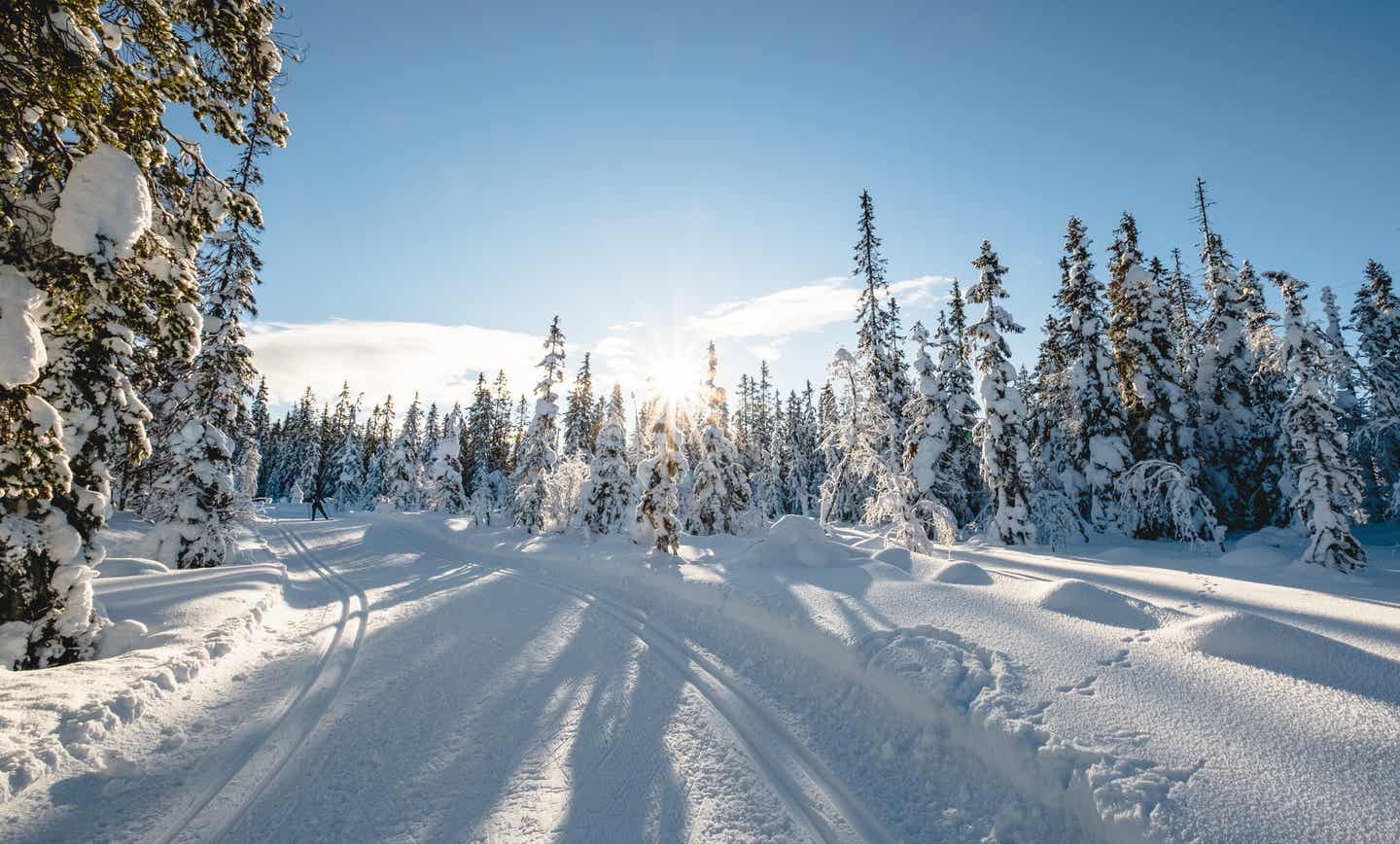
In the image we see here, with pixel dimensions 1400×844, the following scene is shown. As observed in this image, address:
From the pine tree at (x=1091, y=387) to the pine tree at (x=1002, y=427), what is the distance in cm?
441

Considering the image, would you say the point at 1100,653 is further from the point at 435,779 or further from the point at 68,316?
the point at 68,316

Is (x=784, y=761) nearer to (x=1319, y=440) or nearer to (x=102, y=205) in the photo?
(x=102, y=205)

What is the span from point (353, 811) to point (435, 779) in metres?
0.62

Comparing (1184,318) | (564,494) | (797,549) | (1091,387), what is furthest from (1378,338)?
(564,494)

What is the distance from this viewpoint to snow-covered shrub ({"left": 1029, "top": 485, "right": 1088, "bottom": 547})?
23844mm

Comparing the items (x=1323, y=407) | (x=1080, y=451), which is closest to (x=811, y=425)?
(x=1080, y=451)

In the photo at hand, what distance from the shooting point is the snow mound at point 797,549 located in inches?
526

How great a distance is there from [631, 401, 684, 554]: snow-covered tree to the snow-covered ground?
7.29 m

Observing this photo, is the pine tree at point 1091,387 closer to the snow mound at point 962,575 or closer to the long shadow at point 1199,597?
the long shadow at point 1199,597

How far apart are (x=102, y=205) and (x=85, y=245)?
393 millimetres

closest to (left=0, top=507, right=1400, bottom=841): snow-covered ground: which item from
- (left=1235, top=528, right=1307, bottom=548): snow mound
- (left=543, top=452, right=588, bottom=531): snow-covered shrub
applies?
(left=1235, top=528, right=1307, bottom=548): snow mound

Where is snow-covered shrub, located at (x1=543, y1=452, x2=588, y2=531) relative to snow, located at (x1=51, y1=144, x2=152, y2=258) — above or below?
below

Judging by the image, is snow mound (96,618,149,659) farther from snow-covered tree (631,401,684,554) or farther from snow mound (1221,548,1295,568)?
snow mound (1221,548,1295,568)

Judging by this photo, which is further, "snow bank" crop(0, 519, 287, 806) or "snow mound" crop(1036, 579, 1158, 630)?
"snow mound" crop(1036, 579, 1158, 630)
